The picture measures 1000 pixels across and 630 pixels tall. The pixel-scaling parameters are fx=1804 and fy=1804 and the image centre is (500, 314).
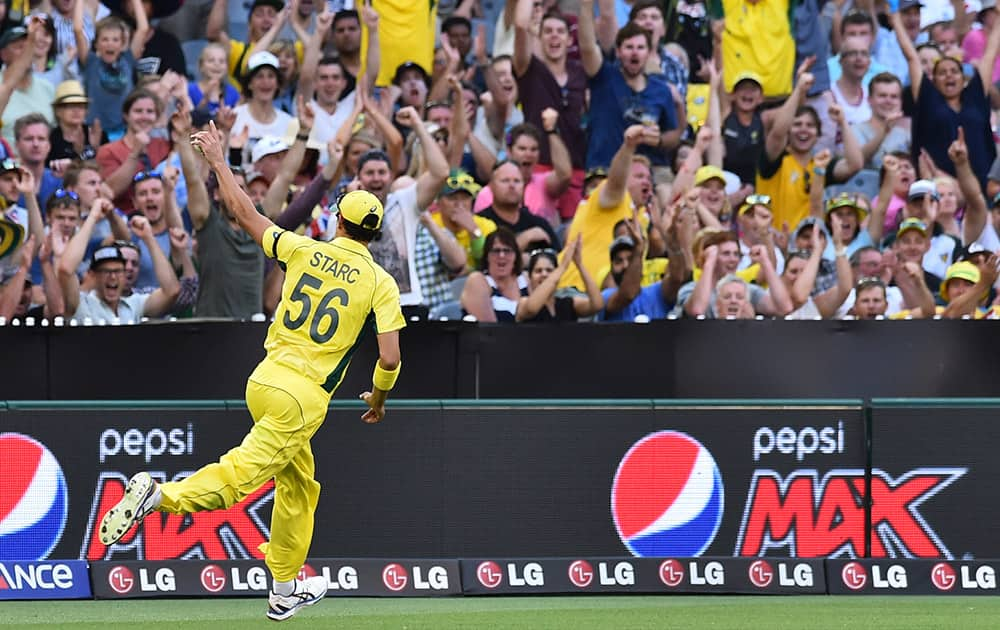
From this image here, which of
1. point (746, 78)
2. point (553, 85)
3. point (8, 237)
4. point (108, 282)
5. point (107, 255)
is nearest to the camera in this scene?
point (107, 255)

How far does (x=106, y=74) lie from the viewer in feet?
53.4

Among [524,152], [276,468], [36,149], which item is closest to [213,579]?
[276,468]

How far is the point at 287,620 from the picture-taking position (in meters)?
10.0

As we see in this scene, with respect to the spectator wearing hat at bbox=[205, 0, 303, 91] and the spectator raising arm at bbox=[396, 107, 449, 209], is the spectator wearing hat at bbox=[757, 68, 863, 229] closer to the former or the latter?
the spectator raising arm at bbox=[396, 107, 449, 209]

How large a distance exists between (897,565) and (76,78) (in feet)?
28.5

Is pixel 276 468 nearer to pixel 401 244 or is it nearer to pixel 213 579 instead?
pixel 213 579

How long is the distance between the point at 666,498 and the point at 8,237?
5.44 meters

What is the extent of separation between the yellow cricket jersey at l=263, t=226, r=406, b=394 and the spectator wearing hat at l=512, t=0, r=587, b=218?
7.04 metres

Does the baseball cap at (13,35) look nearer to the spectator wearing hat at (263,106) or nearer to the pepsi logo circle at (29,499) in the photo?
the spectator wearing hat at (263,106)

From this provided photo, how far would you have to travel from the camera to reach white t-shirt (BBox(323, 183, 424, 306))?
43.9ft

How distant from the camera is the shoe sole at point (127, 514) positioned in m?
8.72

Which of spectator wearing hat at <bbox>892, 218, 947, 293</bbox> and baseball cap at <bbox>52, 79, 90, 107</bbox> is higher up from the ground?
baseball cap at <bbox>52, 79, 90, 107</bbox>

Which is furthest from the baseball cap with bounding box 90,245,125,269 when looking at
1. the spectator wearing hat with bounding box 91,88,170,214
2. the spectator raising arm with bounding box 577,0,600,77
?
the spectator raising arm with bounding box 577,0,600,77

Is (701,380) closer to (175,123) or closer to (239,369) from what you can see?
(239,369)
